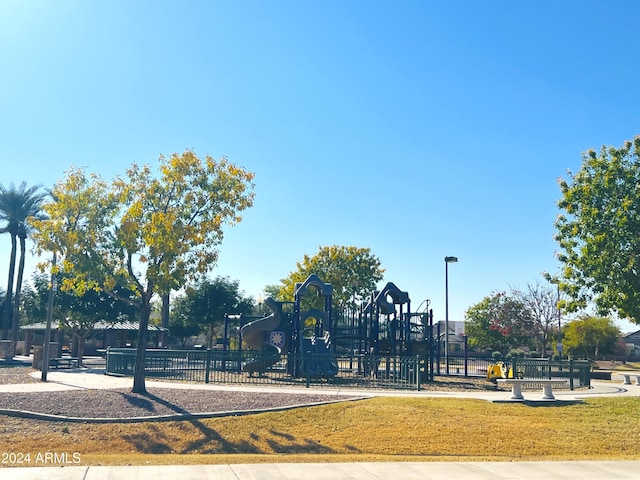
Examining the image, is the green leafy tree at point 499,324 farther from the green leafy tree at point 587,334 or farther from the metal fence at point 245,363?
the metal fence at point 245,363

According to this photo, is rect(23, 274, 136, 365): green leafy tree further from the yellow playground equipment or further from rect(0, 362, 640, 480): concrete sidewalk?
rect(0, 362, 640, 480): concrete sidewalk

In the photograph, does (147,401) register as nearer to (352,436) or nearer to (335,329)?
(352,436)

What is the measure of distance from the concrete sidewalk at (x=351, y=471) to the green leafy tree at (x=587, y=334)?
52.5 metres

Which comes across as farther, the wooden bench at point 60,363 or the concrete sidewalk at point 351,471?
the wooden bench at point 60,363

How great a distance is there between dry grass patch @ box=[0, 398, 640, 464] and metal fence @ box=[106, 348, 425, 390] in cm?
612

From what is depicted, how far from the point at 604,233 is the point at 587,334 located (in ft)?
154

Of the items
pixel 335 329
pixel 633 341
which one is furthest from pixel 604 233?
pixel 633 341

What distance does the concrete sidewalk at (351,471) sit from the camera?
9398mm

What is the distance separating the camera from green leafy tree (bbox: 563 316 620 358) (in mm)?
59719

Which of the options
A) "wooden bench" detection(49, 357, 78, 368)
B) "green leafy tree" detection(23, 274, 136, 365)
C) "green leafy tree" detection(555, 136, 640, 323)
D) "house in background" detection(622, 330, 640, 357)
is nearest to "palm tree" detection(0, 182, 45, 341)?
"green leafy tree" detection(23, 274, 136, 365)

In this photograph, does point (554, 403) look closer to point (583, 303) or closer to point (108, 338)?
point (583, 303)

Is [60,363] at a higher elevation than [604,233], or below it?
below

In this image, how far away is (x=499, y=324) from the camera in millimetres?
56812

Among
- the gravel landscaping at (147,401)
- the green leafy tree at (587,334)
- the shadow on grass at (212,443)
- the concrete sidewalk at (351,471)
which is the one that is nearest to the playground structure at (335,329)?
the gravel landscaping at (147,401)
